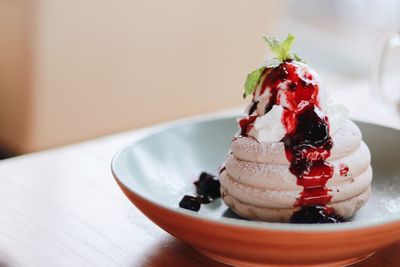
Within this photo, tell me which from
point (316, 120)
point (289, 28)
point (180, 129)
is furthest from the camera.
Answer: point (289, 28)

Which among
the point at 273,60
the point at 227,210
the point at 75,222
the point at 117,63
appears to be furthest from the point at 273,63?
the point at 117,63

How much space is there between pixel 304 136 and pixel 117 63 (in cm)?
166

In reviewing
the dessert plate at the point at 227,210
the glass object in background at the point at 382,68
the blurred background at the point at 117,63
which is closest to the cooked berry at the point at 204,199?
the dessert plate at the point at 227,210

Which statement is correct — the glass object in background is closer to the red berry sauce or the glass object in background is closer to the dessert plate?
the dessert plate

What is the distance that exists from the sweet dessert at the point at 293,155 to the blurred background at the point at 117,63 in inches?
35.4

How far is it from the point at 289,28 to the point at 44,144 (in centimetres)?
264

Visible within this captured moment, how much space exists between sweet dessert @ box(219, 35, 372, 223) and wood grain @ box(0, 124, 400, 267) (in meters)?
0.10

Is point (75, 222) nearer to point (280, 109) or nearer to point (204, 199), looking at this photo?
point (204, 199)

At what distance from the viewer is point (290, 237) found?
2.39 ft

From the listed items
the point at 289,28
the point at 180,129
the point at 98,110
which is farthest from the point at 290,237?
the point at 289,28

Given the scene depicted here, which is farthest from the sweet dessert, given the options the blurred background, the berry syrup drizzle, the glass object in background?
the blurred background

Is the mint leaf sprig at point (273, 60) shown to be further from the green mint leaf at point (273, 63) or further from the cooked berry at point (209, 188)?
the cooked berry at point (209, 188)

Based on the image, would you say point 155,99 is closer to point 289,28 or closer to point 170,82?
point 170,82

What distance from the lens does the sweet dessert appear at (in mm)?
906
